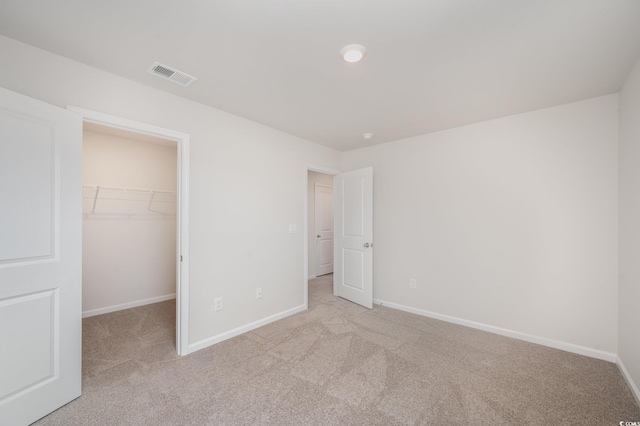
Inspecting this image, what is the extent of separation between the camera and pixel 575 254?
103 inches

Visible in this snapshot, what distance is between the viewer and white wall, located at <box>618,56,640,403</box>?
200cm

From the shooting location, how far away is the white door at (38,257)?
158cm

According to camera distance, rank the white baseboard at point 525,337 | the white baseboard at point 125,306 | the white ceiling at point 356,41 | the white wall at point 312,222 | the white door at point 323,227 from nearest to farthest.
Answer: the white ceiling at point 356,41 → the white baseboard at point 525,337 → the white baseboard at point 125,306 → the white wall at point 312,222 → the white door at point 323,227

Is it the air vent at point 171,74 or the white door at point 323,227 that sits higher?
the air vent at point 171,74

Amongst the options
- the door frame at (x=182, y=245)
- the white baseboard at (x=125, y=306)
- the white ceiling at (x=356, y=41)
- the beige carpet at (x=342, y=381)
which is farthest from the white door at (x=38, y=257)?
the white baseboard at (x=125, y=306)

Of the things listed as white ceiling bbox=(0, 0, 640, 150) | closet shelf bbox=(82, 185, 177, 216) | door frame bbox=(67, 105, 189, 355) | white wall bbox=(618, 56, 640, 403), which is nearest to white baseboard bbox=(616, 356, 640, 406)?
white wall bbox=(618, 56, 640, 403)

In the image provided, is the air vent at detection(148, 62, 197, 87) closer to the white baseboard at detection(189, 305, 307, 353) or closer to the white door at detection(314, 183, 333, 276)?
the white baseboard at detection(189, 305, 307, 353)

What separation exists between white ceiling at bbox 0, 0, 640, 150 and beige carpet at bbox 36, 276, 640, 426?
242 cm

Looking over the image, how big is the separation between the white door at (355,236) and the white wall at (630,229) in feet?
7.95

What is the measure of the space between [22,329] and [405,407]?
2488 millimetres

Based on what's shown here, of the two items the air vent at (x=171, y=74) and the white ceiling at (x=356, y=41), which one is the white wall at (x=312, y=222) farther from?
the air vent at (x=171, y=74)

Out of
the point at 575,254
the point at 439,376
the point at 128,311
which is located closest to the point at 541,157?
the point at 575,254

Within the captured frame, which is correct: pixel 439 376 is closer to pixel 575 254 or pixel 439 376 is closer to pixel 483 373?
pixel 483 373

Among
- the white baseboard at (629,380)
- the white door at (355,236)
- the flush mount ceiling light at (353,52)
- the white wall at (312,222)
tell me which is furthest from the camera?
the white wall at (312,222)
